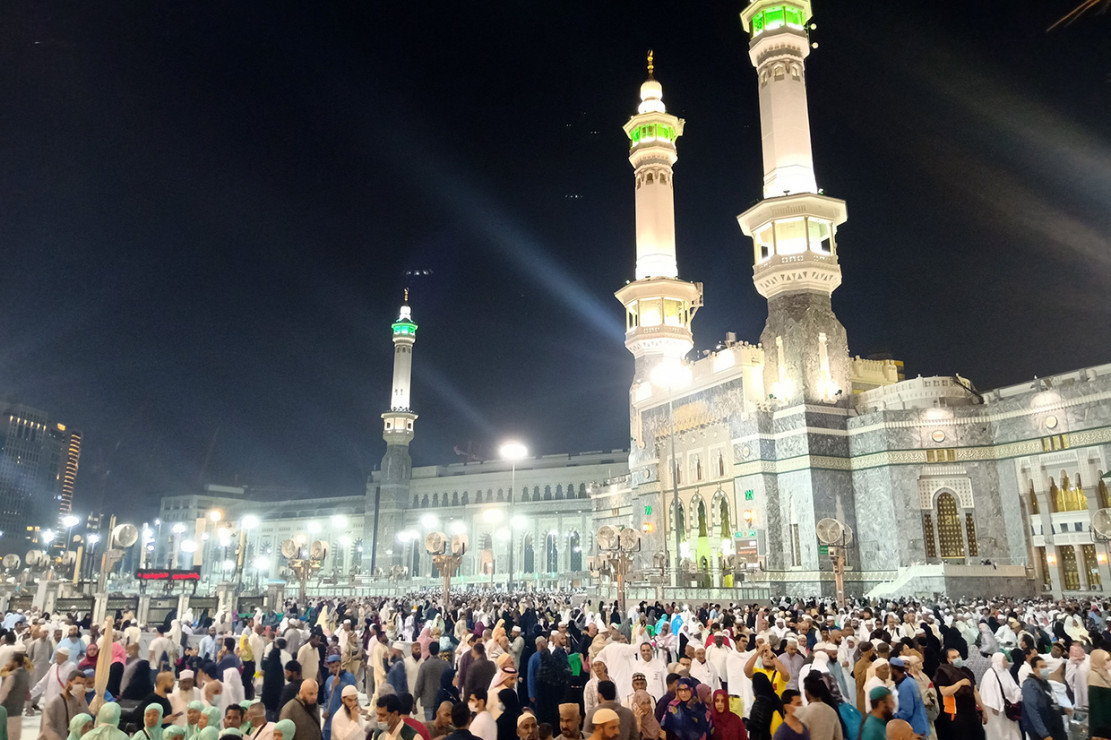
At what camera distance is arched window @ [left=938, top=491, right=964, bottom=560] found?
99.7 feet

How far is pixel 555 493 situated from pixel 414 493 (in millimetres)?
17361

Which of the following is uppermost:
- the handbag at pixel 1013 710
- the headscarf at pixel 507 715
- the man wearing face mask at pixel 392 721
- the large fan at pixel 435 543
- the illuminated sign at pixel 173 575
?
the large fan at pixel 435 543

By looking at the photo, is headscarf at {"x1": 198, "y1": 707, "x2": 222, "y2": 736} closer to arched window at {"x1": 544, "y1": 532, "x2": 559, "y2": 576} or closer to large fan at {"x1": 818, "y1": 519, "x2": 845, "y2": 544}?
large fan at {"x1": 818, "y1": 519, "x2": 845, "y2": 544}

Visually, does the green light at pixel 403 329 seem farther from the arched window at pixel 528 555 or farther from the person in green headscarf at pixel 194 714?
the person in green headscarf at pixel 194 714

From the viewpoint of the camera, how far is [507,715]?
6883 millimetres

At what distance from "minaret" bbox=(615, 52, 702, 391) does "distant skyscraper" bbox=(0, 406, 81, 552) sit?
3740 inches

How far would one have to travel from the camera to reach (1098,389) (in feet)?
88.8

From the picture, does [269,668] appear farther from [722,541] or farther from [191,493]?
[191,493]

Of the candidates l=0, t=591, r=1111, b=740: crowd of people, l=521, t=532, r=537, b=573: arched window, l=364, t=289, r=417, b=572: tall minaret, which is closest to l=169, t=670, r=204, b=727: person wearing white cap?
l=0, t=591, r=1111, b=740: crowd of people

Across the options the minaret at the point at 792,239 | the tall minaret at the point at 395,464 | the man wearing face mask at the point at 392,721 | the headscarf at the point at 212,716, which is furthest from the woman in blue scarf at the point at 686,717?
the tall minaret at the point at 395,464

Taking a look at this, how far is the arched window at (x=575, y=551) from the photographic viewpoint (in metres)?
67.3

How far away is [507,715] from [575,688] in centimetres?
243

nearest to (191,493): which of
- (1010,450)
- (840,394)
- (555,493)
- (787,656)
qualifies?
(555,493)

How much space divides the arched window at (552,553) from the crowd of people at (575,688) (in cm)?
5677
